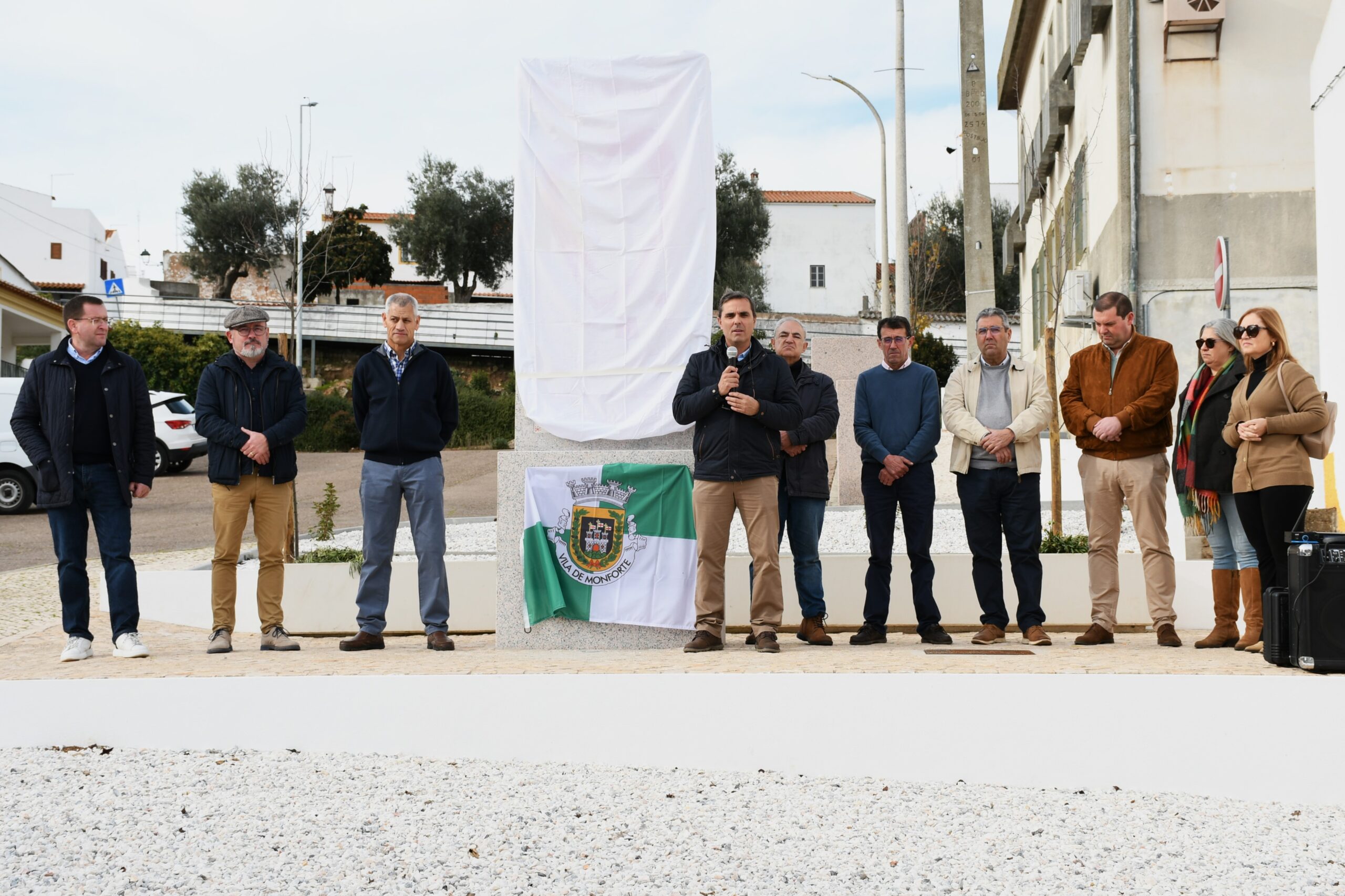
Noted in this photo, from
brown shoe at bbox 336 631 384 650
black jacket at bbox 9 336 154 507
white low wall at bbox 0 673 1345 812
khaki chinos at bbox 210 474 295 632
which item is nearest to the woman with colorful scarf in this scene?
white low wall at bbox 0 673 1345 812

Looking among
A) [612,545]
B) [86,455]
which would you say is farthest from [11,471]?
[612,545]

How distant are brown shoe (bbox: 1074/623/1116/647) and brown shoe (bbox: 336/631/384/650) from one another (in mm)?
3525

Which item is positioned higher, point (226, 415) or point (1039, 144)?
point (1039, 144)

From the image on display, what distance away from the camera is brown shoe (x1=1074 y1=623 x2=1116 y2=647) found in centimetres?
618

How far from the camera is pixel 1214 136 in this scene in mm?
13102

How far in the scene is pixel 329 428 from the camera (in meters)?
32.2

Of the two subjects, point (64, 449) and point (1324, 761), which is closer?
point (1324, 761)

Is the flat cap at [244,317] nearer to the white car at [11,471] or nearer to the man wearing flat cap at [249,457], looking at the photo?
the man wearing flat cap at [249,457]

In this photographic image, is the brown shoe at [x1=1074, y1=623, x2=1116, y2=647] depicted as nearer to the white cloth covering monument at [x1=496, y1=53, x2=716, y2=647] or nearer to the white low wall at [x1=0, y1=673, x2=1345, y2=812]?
the white low wall at [x1=0, y1=673, x2=1345, y2=812]

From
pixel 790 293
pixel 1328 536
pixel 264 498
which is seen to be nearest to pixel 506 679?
pixel 264 498

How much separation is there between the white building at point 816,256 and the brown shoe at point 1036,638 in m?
53.0

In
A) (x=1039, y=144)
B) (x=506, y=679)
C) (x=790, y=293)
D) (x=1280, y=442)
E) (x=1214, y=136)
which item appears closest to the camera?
(x=506, y=679)

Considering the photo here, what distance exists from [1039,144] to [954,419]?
1475 centimetres

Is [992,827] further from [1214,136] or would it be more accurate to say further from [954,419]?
[1214,136]
